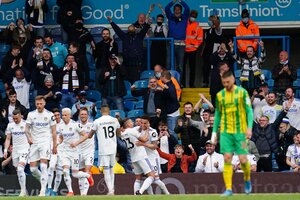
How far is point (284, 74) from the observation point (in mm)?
28750

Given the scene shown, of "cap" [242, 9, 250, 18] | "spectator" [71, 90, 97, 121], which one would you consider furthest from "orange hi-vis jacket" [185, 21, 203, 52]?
"spectator" [71, 90, 97, 121]

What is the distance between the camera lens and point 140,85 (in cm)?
2956

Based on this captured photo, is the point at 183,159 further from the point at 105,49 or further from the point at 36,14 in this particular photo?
the point at 36,14

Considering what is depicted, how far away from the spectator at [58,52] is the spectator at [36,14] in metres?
1.00

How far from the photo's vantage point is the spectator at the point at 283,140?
88.1 ft

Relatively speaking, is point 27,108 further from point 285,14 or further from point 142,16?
point 285,14

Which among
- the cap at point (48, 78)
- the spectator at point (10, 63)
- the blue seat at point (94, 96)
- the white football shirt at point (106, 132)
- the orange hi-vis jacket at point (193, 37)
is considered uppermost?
the orange hi-vis jacket at point (193, 37)

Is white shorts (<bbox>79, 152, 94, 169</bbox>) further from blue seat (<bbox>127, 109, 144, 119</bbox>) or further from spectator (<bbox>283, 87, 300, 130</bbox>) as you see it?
spectator (<bbox>283, 87, 300, 130</bbox>)

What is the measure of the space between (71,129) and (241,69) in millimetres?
5425

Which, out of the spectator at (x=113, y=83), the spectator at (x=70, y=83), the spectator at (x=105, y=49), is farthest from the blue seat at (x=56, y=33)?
the spectator at (x=113, y=83)

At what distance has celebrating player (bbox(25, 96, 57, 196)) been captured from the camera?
81.5 feet

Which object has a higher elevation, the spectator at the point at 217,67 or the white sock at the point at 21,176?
the spectator at the point at 217,67

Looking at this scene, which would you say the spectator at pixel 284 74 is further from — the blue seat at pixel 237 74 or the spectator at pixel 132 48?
the spectator at pixel 132 48

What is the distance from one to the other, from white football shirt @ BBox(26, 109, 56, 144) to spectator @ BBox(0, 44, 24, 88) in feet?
16.0
